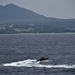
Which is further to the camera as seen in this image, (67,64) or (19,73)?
(67,64)

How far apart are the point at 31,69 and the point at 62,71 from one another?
7500 mm

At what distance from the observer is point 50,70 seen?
88.4 m

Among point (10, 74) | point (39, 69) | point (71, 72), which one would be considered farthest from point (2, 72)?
point (71, 72)

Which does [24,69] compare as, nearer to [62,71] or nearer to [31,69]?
[31,69]

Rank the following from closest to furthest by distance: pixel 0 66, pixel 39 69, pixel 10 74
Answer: pixel 10 74, pixel 39 69, pixel 0 66

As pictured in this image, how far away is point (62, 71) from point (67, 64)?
42.9 ft

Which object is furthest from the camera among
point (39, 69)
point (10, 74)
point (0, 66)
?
point (0, 66)

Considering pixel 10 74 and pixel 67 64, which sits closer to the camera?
pixel 10 74

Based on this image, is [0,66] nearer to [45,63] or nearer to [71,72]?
[45,63]

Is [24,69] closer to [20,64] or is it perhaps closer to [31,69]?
[31,69]

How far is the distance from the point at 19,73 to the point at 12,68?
7.90 m

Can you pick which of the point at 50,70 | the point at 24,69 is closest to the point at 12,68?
the point at 24,69

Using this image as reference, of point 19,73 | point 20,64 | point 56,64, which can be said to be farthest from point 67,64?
point 19,73

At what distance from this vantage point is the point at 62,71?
8725 centimetres
